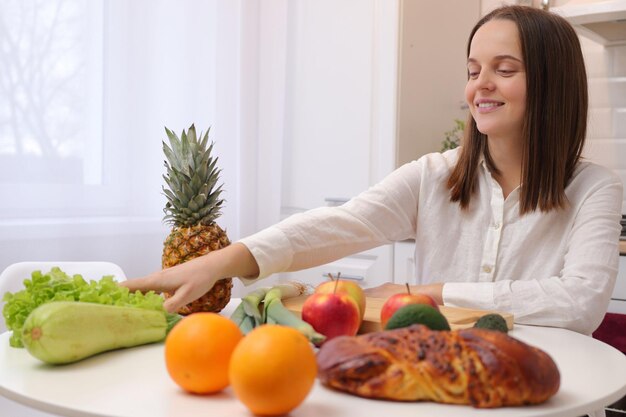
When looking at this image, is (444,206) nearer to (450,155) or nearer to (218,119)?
(450,155)

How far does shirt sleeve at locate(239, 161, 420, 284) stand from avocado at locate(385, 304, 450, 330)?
2.00 feet

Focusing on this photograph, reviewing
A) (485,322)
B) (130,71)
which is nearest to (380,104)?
(130,71)

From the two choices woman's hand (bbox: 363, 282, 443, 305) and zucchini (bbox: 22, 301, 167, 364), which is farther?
woman's hand (bbox: 363, 282, 443, 305)

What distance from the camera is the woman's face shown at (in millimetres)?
1687

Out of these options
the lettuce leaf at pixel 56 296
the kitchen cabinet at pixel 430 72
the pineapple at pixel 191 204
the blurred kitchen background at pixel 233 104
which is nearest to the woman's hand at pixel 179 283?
the lettuce leaf at pixel 56 296

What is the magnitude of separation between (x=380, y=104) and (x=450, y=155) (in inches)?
47.2

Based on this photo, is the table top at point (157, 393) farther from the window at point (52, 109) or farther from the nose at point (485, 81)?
the window at point (52, 109)

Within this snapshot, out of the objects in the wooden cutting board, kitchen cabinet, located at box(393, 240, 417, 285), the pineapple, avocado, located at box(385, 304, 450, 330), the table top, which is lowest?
kitchen cabinet, located at box(393, 240, 417, 285)

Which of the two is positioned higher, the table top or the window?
the window

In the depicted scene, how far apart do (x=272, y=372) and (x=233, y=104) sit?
8.19 ft

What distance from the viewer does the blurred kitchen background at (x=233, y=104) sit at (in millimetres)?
2342

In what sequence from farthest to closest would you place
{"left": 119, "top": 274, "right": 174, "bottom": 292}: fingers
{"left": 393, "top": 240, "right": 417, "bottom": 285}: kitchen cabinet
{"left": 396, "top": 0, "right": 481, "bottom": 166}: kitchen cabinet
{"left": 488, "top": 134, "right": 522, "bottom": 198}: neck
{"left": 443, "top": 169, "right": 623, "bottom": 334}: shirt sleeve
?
{"left": 396, "top": 0, "right": 481, "bottom": 166}: kitchen cabinet, {"left": 393, "top": 240, "right": 417, "bottom": 285}: kitchen cabinet, {"left": 488, "top": 134, "right": 522, "bottom": 198}: neck, {"left": 443, "top": 169, "right": 623, "bottom": 334}: shirt sleeve, {"left": 119, "top": 274, "right": 174, "bottom": 292}: fingers

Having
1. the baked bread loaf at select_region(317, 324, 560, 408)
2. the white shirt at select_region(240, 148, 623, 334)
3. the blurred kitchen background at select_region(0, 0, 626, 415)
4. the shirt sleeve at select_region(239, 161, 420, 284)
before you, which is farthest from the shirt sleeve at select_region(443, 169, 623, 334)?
the blurred kitchen background at select_region(0, 0, 626, 415)

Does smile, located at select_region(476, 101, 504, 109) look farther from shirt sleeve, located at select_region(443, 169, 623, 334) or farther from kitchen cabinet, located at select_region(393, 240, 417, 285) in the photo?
kitchen cabinet, located at select_region(393, 240, 417, 285)
